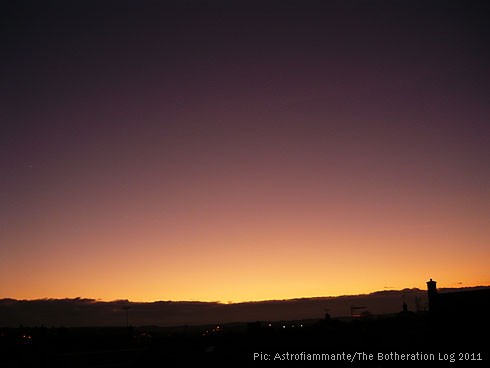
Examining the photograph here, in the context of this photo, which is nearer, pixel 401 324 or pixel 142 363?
pixel 142 363

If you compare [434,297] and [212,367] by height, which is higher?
[434,297]

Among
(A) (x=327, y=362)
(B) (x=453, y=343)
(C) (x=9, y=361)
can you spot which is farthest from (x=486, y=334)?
(C) (x=9, y=361)

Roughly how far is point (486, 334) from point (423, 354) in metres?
7.08

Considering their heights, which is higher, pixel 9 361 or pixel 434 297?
pixel 434 297

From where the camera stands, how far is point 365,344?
39.8 meters

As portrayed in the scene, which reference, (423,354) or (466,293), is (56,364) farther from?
(466,293)

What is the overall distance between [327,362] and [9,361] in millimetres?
26192

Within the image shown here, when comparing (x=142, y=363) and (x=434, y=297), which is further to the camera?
(x=434, y=297)

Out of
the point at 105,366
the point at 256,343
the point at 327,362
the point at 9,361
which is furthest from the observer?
the point at 256,343

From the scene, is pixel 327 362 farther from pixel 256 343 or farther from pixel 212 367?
pixel 256 343

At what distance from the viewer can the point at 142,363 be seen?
37.1m

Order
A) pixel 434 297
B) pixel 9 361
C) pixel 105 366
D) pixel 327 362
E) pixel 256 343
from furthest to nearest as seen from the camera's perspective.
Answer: pixel 434 297
pixel 256 343
pixel 9 361
pixel 105 366
pixel 327 362

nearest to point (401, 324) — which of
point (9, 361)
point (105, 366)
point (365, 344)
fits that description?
point (365, 344)

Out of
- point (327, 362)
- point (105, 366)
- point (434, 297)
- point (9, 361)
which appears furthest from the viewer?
point (434, 297)
